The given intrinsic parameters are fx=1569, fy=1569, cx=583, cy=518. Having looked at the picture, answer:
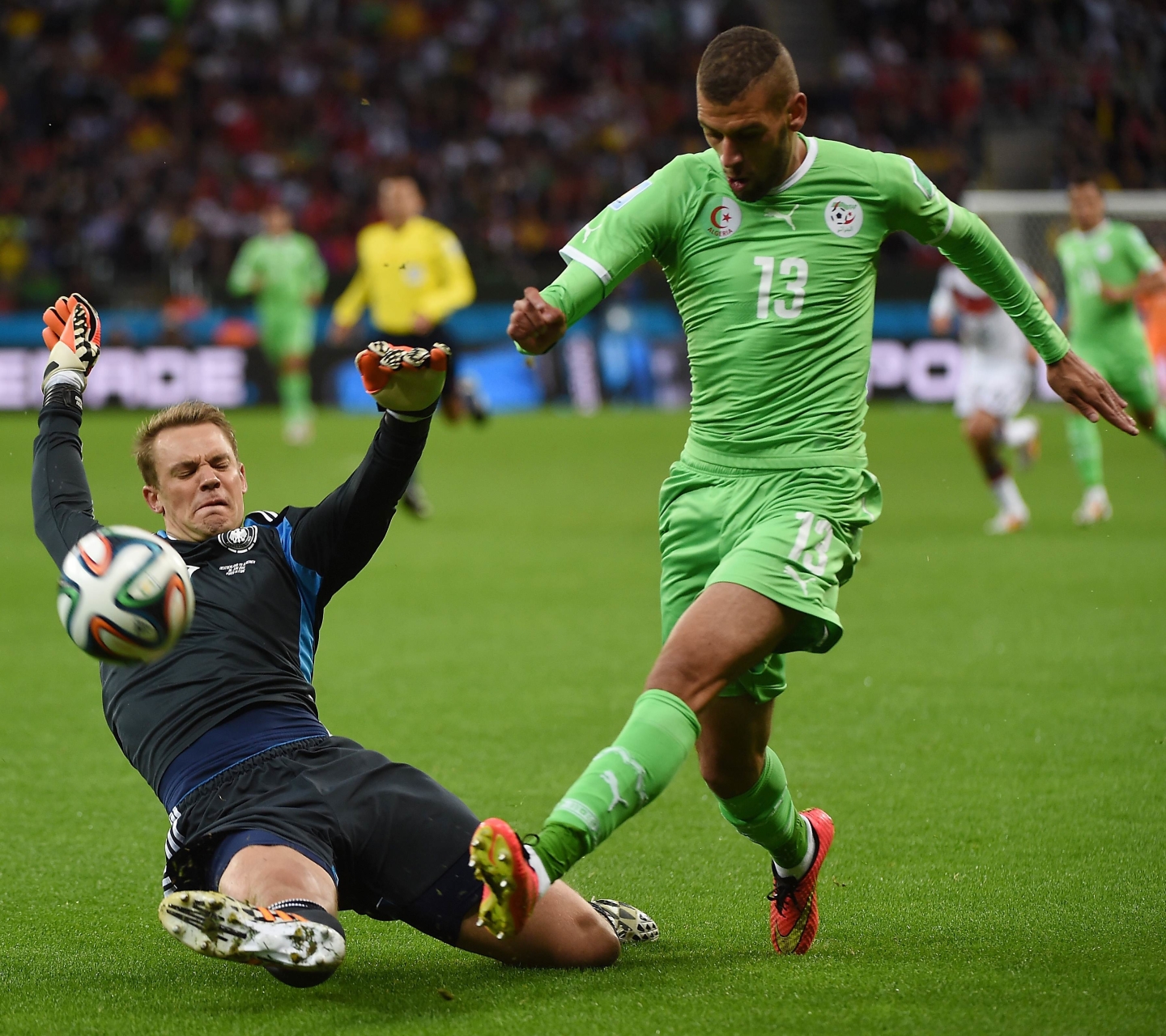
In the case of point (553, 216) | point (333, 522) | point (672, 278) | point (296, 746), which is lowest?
point (296, 746)

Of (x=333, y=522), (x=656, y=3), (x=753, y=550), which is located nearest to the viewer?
(x=753, y=550)

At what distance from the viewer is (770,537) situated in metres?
3.68

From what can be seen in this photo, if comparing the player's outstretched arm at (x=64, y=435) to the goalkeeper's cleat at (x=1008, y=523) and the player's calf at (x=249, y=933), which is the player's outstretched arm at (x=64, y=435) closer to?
the player's calf at (x=249, y=933)

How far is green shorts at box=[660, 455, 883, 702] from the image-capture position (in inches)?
144

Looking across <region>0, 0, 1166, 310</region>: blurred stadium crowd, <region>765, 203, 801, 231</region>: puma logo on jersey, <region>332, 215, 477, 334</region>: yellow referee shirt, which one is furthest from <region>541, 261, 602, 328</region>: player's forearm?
<region>0, 0, 1166, 310</region>: blurred stadium crowd

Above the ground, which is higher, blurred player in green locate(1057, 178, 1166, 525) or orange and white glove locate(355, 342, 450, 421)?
blurred player in green locate(1057, 178, 1166, 525)

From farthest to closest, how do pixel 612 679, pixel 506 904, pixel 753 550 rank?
pixel 612 679 → pixel 753 550 → pixel 506 904

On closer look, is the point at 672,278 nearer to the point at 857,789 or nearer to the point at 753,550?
the point at 753,550

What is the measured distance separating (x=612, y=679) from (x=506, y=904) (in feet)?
14.4

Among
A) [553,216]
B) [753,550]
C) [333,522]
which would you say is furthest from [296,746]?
[553,216]

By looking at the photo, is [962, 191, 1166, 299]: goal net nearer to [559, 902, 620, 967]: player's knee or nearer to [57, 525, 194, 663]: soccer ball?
[559, 902, 620, 967]: player's knee

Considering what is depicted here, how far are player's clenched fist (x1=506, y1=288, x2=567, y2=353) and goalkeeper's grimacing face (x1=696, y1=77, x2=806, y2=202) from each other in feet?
2.06

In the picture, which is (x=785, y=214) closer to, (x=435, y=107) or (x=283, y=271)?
(x=283, y=271)

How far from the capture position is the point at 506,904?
3029mm
